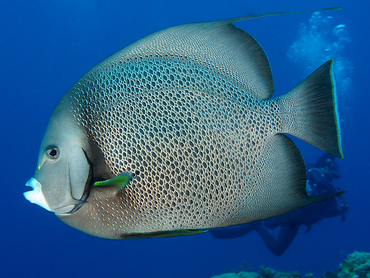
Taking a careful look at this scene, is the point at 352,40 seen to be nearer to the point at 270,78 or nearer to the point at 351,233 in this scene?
the point at 351,233

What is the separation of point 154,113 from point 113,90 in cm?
20

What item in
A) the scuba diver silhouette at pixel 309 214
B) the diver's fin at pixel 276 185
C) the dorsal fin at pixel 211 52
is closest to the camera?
the diver's fin at pixel 276 185

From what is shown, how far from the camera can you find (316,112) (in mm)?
936

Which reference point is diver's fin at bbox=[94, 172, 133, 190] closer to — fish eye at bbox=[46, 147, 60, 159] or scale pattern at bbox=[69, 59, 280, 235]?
scale pattern at bbox=[69, 59, 280, 235]

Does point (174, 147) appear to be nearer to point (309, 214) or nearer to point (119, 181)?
point (119, 181)

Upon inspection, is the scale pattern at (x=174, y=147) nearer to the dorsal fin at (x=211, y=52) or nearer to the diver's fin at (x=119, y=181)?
the diver's fin at (x=119, y=181)

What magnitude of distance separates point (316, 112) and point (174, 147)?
1.92 ft

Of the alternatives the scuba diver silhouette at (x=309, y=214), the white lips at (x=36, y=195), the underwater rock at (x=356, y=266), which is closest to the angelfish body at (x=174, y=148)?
the white lips at (x=36, y=195)

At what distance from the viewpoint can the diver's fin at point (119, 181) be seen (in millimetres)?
770

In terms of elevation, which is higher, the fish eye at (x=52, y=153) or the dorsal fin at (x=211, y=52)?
the dorsal fin at (x=211, y=52)

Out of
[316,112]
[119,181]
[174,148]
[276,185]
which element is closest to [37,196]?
[119,181]

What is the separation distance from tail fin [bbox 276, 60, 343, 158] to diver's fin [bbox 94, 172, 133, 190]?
64 centimetres

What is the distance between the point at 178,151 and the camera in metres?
0.86

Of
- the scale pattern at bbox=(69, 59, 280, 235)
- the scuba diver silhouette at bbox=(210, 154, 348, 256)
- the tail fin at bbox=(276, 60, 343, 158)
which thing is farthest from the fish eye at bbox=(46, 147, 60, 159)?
the scuba diver silhouette at bbox=(210, 154, 348, 256)
